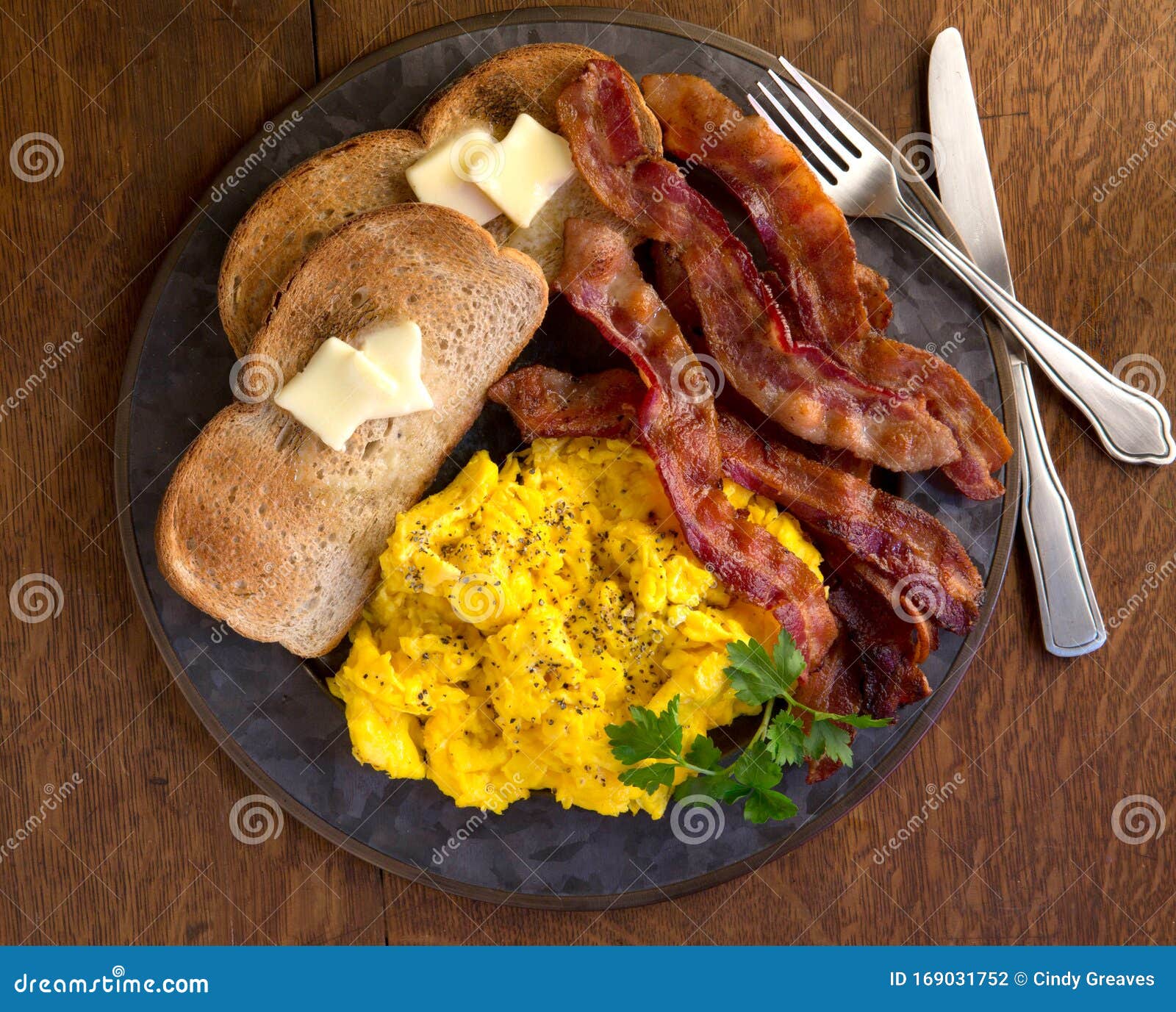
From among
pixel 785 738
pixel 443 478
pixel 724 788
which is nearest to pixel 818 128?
pixel 443 478

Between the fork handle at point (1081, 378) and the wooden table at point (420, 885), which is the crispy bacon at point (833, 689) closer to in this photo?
the wooden table at point (420, 885)

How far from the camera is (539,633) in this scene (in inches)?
86.9

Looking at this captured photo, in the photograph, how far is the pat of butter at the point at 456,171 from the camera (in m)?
2.32

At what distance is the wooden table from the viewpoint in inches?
99.3

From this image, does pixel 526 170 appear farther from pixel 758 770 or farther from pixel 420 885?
pixel 420 885
